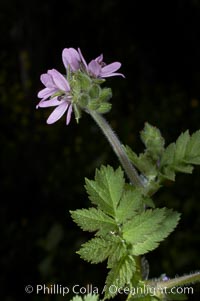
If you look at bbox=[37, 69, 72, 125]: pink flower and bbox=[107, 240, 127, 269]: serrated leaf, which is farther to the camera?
bbox=[37, 69, 72, 125]: pink flower

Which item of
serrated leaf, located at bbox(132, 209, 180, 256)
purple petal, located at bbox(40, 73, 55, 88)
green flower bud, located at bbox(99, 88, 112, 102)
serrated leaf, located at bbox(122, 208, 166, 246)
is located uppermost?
purple petal, located at bbox(40, 73, 55, 88)

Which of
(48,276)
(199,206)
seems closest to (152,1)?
(199,206)

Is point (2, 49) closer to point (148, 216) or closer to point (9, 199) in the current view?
point (9, 199)

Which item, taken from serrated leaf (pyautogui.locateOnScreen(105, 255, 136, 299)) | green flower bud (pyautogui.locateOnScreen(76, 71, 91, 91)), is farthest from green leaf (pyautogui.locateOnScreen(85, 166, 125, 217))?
green flower bud (pyautogui.locateOnScreen(76, 71, 91, 91))

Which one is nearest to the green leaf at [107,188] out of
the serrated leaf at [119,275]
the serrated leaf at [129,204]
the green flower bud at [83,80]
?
the serrated leaf at [129,204]

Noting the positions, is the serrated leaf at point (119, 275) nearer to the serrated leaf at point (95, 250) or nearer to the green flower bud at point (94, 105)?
the serrated leaf at point (95, 250)

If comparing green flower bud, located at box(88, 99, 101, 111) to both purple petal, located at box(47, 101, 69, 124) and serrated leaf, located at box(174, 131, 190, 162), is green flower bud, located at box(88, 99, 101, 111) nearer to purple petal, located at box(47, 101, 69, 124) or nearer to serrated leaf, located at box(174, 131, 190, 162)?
purple petal, located at box(47, 101, 69, 124)

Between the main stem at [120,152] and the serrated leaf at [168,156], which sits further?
the serrated leaf at [168,156]
